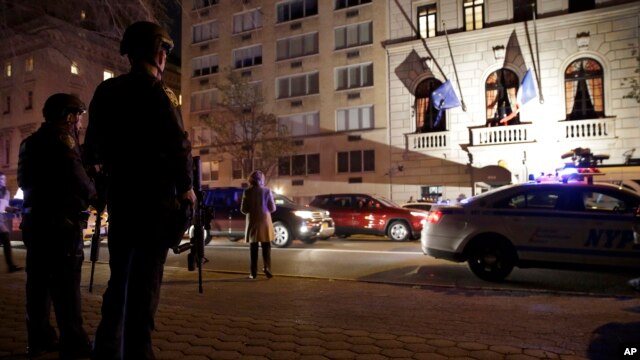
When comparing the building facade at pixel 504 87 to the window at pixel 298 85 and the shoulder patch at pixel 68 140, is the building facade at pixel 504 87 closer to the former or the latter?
the window at pixel 298 85

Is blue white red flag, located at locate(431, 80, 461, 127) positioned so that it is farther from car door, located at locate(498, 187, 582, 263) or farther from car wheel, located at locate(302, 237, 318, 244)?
car door, located at locate(498, 187, 582, 263)

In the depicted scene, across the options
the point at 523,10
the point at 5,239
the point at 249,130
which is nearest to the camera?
the point at 5,239

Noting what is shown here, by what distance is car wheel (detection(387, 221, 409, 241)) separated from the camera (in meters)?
17.5

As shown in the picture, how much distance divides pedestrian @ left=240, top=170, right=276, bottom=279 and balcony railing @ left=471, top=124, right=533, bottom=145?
68.4 ft

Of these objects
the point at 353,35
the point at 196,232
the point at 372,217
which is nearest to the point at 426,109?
the point at 353,35

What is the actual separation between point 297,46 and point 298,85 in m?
2.76

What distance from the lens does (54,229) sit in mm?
3914

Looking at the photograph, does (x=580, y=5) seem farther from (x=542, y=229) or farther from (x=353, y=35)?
(x=542, y=229)

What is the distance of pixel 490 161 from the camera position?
1075 inches

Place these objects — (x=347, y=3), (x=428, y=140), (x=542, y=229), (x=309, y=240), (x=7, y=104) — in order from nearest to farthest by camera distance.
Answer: (x=542, y=229) < (x=309, y=240) < (x=428, y=140) < (x=347, y=3) < (x=7, y=104)

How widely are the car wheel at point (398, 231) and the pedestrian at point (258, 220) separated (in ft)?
30.9

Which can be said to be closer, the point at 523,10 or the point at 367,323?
the point at 367,323

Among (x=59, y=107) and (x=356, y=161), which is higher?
(x=356, y=161)

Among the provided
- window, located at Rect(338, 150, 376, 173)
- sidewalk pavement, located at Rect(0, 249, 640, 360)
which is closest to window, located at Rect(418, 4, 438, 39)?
window, located at Rect(338, 150, 376, 173)
